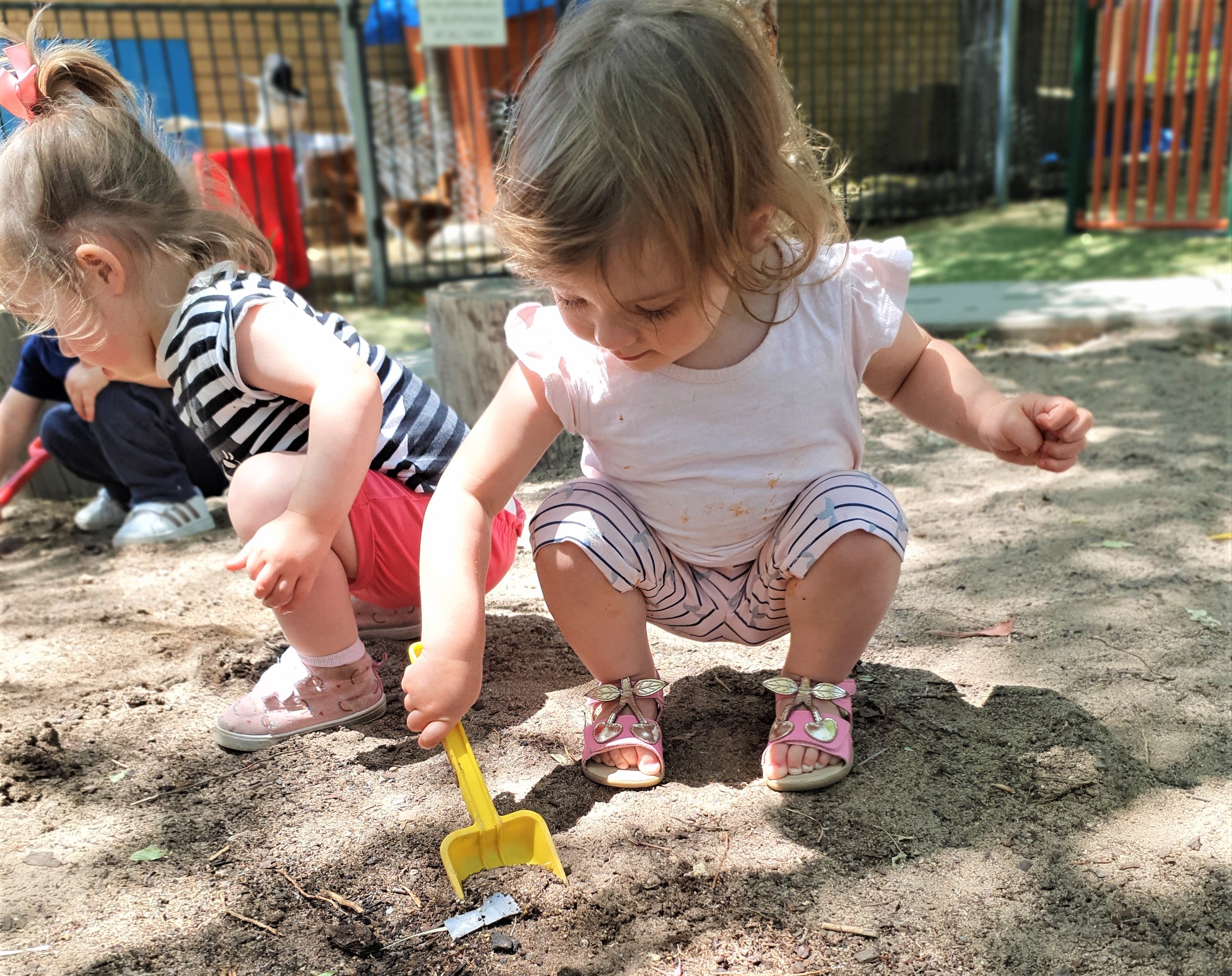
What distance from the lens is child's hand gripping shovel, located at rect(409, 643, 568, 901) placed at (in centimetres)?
151

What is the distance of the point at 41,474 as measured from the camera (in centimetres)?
342

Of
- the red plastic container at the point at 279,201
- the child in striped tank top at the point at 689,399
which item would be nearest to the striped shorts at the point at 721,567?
the child in striped tank top at the point at 689,399

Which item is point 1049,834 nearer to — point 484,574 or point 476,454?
point 484,574

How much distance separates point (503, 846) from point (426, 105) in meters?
6.12

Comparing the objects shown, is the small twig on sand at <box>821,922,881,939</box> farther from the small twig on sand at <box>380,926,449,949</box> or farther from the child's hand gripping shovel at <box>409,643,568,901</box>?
the small twig on sand at <box>380,926,449,949</box>

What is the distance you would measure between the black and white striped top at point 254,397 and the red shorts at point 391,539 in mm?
50

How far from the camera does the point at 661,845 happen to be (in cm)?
154

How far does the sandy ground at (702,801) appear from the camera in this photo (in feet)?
4.50

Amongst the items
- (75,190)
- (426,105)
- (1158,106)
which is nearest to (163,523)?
(75,190)

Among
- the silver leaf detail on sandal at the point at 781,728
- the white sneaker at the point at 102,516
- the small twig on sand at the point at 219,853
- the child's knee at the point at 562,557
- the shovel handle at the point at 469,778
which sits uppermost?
the child's knee at the point at 562,557

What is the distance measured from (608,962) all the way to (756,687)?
72cm

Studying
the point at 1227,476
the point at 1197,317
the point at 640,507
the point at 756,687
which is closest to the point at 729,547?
the point at 640,507

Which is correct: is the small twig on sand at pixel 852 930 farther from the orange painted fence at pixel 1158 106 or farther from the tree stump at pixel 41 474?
the orange painted fence at pixel 1158 106

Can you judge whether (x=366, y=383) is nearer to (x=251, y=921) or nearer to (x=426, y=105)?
(x=251, y=921)
